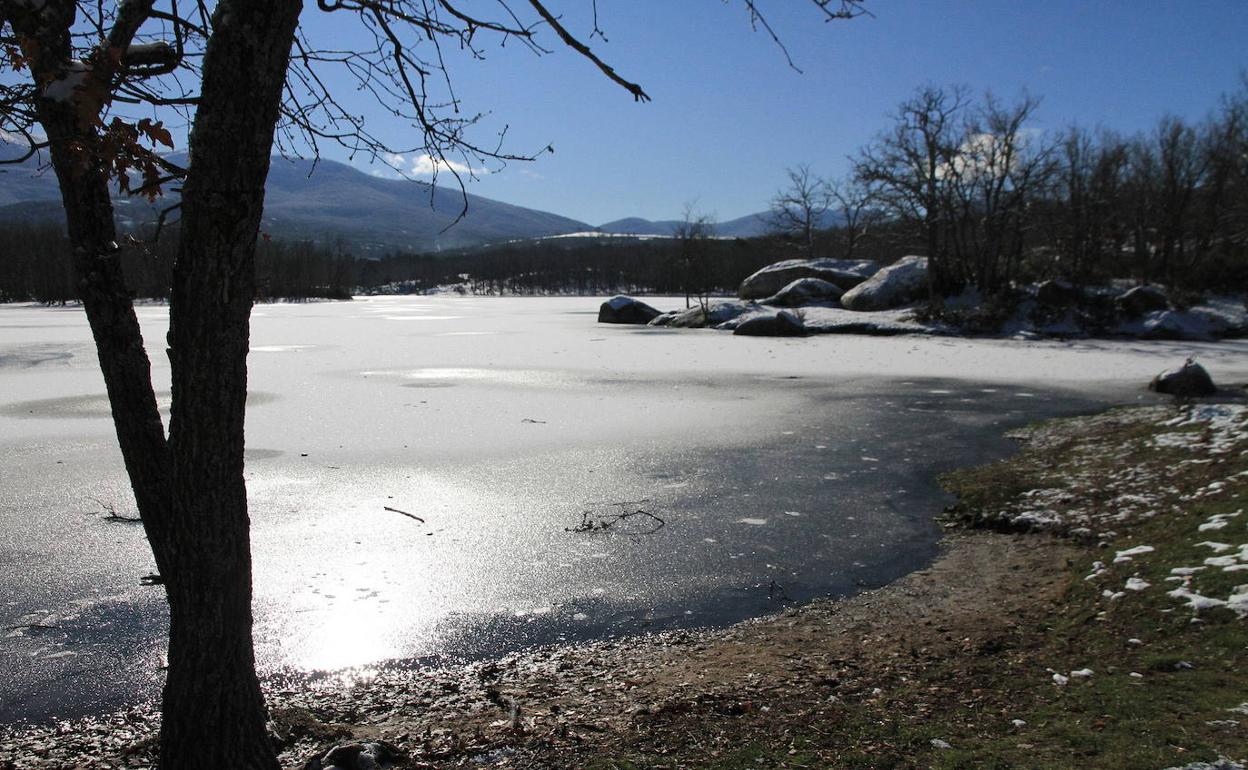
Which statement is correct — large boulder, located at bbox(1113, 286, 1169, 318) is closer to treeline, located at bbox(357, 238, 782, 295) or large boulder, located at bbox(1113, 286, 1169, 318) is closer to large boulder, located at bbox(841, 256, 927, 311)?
large boulder, located at bbox(841, 256, 927, 311)

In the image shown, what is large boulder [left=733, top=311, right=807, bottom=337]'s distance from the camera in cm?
2780

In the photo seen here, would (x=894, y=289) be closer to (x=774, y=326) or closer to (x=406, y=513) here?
(x=774, y=326)

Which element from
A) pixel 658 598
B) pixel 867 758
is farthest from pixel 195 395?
pixel 658 598

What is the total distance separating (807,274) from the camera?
1468 inches

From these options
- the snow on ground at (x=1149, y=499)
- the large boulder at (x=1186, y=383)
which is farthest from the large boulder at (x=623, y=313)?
the snow on ground at (x=1149, y=499)

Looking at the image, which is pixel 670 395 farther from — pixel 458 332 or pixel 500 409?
pixel 458 332

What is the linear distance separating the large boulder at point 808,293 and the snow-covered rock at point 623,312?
551 cm

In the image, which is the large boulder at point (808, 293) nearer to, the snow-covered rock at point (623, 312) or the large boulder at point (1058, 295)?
the snow-covered rock at point (623, 312)

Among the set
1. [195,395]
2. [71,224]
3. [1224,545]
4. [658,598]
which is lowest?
[658,598]

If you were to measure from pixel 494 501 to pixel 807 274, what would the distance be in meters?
31.6

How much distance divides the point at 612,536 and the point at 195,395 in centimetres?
435

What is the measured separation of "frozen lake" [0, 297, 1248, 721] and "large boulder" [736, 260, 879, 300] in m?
19.2

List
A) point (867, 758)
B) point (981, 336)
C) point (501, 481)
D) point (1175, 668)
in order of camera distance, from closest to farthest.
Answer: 1. point (867, 758)
2. point (1175, 668)
3. point (501, 481)
4. point (981, 336)

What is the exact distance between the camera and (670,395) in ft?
46.8
